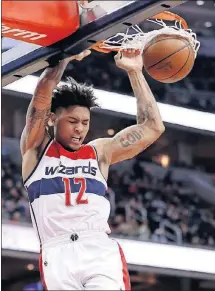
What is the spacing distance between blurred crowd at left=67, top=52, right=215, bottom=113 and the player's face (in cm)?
913

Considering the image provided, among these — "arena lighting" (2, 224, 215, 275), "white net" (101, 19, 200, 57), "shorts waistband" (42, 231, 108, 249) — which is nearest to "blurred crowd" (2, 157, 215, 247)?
"arena lighting" (2, 224, 215, 275)

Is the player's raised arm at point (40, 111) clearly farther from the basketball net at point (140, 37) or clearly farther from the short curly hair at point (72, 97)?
the basketball net at point (140, 37)

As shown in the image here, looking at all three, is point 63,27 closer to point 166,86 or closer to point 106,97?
point 106,97

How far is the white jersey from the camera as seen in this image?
4.23m

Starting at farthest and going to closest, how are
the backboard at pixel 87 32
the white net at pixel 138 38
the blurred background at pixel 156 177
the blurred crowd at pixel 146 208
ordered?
1. the blurred background at pixel 156 177
2. the blurred crowd at pixel 146 208
3. the white net at pixel 138 38
4. the backboard at pixel 87 32

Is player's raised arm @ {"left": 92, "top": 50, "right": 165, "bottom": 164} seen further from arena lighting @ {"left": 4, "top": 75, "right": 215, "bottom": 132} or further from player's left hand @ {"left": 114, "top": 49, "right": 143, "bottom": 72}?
arena lighting @ {"left": 4, "top": 75, "right": 215, "bottom": 132}

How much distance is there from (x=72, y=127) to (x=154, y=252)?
22.3ft

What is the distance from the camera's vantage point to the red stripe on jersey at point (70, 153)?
4.36 meters

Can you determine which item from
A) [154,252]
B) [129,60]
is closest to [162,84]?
[154,252]

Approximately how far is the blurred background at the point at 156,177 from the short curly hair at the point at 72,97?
617 centimetres

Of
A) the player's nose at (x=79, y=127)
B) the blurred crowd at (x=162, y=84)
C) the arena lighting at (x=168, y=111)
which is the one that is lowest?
the blurred crowd at (x=162, y=84)

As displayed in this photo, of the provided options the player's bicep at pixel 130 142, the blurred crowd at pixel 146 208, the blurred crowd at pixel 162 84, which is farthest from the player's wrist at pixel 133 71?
the blurred crowd at pixel 162 84

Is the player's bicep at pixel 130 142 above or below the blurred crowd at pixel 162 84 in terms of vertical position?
above

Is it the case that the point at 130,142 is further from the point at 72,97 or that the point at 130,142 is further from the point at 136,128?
the point at 72,97
